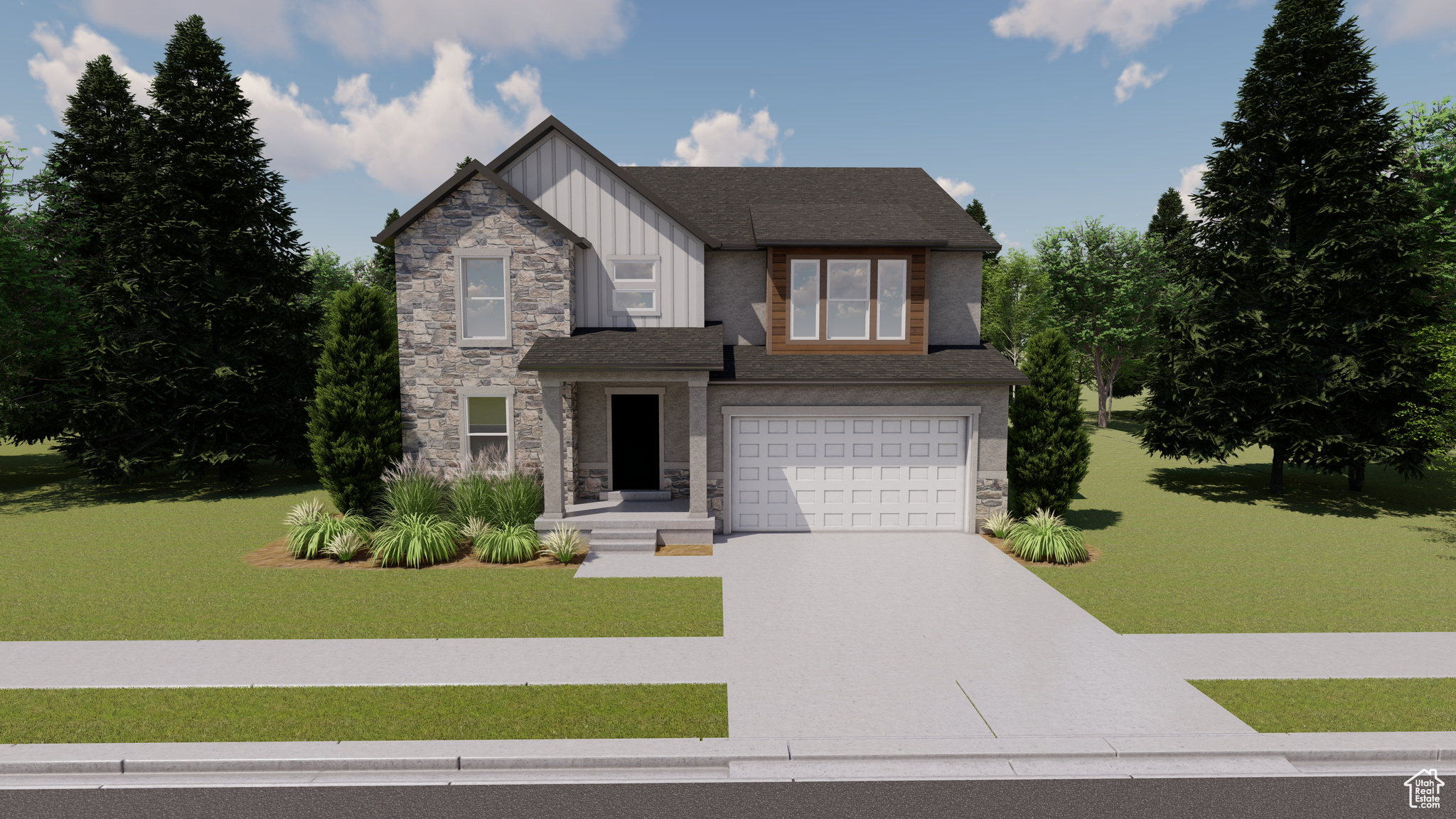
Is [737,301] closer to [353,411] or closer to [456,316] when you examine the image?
[456,316]

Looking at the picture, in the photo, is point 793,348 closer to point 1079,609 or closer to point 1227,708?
point 1079,609

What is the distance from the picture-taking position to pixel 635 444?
1703 centimetres

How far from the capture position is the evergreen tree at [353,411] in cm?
1573

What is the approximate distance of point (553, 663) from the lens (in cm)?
821

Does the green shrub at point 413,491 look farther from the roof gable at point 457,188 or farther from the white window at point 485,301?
the roof gable at point 457,188

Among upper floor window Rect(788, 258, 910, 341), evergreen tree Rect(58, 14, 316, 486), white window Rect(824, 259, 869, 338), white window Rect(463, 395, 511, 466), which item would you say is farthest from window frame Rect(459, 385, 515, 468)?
evergreen tree Rect(58, 14, 316, 486)

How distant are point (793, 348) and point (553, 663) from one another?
33.6ft

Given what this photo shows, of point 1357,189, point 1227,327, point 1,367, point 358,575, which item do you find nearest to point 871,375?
point 358,575

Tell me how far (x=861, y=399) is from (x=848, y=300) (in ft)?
9.22

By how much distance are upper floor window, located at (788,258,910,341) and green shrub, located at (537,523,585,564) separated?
706cm

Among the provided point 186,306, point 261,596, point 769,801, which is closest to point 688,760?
point 769,801

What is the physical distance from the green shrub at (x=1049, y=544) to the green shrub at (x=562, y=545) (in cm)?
906
